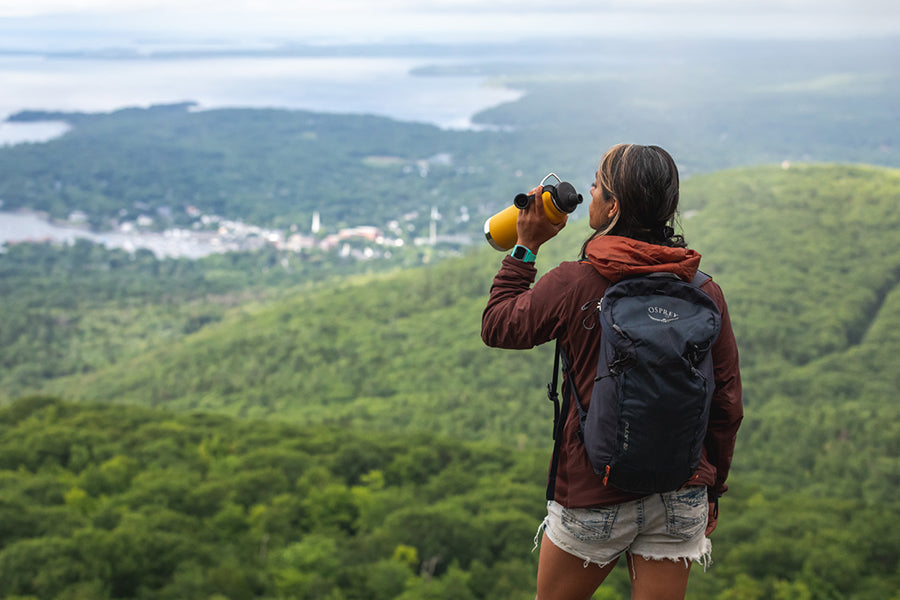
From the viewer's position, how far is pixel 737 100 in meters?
138

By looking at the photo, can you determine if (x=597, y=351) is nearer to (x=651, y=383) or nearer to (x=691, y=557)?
(x=651, y=383)

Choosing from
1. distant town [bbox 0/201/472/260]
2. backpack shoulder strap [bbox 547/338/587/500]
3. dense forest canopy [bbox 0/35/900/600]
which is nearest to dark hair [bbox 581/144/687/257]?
backpack shoulder strap [bbox 547/338/587/500]

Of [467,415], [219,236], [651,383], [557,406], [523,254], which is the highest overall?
[523,254]

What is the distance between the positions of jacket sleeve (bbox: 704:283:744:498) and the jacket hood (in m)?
0.14

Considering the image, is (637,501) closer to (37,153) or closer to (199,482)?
(199,482)

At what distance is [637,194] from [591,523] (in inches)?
37.5

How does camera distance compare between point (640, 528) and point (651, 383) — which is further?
point (640, 528)

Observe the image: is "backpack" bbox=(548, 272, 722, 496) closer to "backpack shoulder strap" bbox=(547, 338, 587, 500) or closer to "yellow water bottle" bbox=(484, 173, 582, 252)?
"backpack shoulder strap" bbox=(547, 338, 587, 500)

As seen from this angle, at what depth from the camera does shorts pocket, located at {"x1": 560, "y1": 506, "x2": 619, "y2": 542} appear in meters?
2.23

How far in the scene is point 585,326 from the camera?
214 cm

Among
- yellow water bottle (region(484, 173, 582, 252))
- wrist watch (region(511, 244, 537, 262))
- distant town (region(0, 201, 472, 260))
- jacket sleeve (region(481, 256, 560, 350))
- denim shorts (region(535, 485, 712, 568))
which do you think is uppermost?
yellow water bottle (region(484, 173, 582, 252))

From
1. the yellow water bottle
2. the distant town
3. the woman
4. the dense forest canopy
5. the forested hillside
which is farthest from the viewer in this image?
the distant town

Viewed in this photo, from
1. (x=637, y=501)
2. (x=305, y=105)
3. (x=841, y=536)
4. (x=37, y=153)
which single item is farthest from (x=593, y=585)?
(x=305, y=105)

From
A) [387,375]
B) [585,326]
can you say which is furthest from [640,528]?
[387,375]
